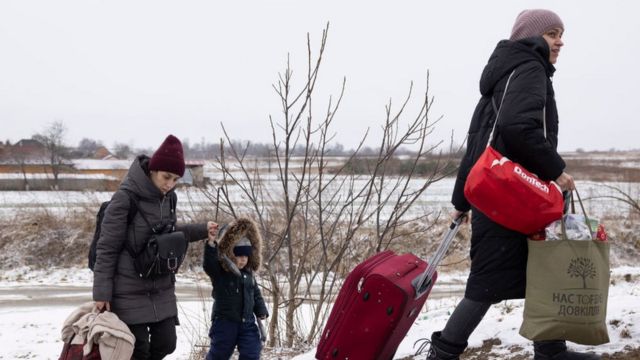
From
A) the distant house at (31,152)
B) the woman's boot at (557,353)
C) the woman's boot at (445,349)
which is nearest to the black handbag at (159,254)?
the woman's boot at (445,349)

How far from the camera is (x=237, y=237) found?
12.3 feet

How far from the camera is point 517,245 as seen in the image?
2484 mm

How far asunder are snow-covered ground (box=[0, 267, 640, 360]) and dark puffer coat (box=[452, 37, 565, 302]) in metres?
0.83

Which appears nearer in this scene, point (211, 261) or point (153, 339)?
point (153, 339)

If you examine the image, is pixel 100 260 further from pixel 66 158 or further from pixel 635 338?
pixel 66 158

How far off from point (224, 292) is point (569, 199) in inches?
87.2

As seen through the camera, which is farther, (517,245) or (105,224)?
(105,224)

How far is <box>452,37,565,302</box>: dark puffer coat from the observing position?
2369mm

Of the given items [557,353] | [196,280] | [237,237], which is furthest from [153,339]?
[196,280]

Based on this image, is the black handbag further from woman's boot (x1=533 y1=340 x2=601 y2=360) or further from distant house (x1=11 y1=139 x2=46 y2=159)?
distant house (x1=11 y1=139 x2=46 y2=159)

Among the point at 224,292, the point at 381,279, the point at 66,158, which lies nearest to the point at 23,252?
the point at 224,292

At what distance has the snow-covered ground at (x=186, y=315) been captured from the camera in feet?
10.5

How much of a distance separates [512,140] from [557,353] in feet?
3.50

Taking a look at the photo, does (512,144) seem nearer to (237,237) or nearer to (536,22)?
(536,22)
